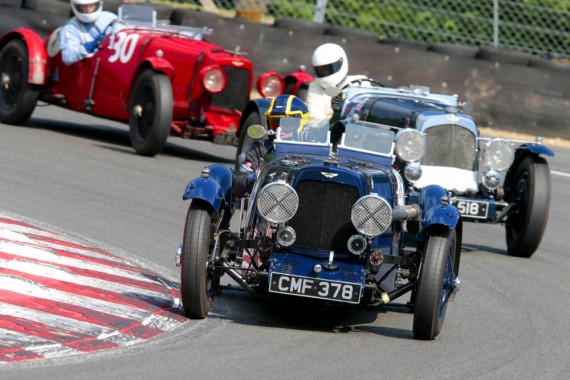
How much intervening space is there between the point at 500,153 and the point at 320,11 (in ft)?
29.5

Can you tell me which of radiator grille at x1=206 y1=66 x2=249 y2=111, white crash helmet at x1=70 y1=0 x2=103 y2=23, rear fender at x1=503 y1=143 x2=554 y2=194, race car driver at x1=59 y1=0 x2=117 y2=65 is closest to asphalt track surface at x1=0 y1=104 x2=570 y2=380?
rear fender at x1=503 y1=143 x2=554 y2=194

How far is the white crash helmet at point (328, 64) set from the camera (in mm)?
11883

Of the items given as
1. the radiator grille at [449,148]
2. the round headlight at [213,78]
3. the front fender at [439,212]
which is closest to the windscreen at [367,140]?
the front fender at [439,212]

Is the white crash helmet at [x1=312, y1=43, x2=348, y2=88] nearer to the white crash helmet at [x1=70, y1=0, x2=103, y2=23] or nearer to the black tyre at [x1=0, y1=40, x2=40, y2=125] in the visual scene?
the white crash helmet at [x1=70, y1=0, x2=103, y2=23]

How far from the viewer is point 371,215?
22.4 ft

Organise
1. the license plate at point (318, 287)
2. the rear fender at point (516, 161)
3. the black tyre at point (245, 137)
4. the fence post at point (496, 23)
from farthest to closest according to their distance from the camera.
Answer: the fence post at point (496, 23), the black tyre at point (245, 137), the rear fender at point (516, 161), the license plate at point (318, 287)

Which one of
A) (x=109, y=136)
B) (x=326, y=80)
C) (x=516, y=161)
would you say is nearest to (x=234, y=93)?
(x=326, y=80)

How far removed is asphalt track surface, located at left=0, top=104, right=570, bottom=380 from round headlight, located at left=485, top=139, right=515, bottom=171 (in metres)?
0.76

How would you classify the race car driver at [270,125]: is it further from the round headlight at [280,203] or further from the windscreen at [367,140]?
the round headlight at [280,203]

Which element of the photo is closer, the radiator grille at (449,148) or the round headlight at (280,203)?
the round headlight at (280,203)

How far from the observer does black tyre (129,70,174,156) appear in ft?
41.4

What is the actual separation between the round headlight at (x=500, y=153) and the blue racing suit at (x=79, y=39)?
515cm

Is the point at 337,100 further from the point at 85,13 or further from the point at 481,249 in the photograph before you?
the point at 85,13

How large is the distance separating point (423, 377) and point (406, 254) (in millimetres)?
1424
